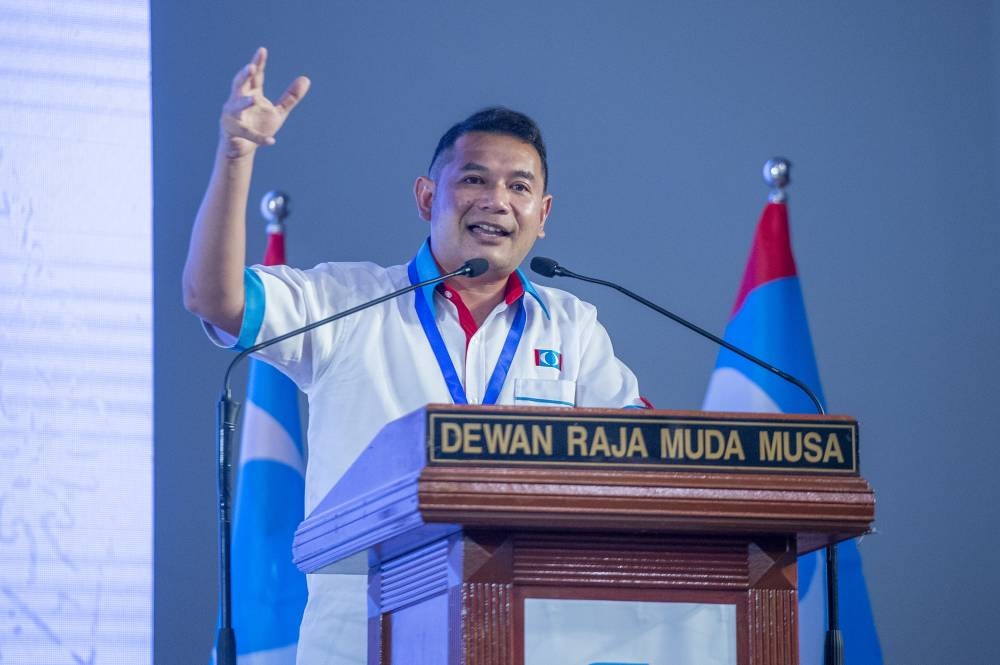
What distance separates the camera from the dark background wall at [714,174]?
3.36 meters

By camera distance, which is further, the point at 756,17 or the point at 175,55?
the point at 756,17

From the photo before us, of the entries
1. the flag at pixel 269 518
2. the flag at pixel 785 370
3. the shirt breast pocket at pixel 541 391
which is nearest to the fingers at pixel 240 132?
the shirt breast pocket at pixel 541 391

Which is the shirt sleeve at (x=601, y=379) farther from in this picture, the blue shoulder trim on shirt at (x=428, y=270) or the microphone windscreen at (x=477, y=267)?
the microphone windscreen at (x=477, y=267)

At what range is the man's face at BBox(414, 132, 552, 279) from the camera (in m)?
2.39

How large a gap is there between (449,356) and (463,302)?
130 mm

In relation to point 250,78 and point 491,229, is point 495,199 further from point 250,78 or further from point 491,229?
point 250,78

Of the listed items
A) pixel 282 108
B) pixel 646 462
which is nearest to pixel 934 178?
pixel 282 108

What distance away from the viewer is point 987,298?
11.7ft

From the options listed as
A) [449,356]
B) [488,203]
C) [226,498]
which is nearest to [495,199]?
[488,203]

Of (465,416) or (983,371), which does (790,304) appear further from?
(465,416)

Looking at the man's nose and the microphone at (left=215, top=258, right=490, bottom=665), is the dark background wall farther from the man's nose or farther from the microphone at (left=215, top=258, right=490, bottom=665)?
the microphone at (left=215, top=258, right=490, bottom=665)

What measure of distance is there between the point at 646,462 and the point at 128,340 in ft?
5.44

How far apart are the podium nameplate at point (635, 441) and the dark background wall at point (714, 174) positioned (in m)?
1.98

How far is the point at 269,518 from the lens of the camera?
10.1 feet
